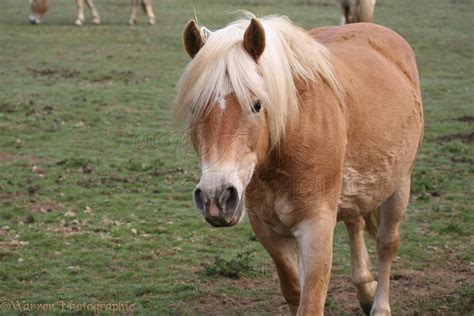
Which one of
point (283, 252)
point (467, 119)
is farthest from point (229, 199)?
point (467, 119)

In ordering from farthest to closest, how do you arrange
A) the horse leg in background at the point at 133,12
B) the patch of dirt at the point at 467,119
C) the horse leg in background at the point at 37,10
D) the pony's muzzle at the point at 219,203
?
the horse leg in background at the point at 133,12 < the horse leg in background at the point at 37,10 < the patch of dirt at the point at 467,119 < the pony's muzzle at the point at 219,203

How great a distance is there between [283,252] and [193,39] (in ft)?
3.75

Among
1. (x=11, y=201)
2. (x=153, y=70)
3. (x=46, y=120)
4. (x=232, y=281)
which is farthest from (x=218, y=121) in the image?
(x=153, y=70)

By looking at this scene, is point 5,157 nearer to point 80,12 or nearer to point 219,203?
point 219,203

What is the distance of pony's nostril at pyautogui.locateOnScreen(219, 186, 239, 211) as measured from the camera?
2955 millimetres

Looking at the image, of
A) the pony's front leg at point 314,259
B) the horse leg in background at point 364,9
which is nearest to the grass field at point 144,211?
the pony's front leg at point 314,259

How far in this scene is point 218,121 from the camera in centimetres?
310

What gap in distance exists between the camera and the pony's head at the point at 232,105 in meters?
2.99

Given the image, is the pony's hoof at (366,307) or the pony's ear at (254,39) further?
the pony's hoof at (366,307)

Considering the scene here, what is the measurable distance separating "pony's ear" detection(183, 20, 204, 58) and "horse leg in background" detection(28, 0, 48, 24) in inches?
638

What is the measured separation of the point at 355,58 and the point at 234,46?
4.13ft

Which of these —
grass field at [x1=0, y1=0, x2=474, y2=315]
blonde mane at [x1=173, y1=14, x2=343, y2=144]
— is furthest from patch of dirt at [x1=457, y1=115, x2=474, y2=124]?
blonde mane at [x1=173, y1=14, x2=343, y2=144]

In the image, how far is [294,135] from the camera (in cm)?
346

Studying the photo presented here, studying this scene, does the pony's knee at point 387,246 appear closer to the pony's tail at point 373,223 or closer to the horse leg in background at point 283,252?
the pony's tail at point 373,223
